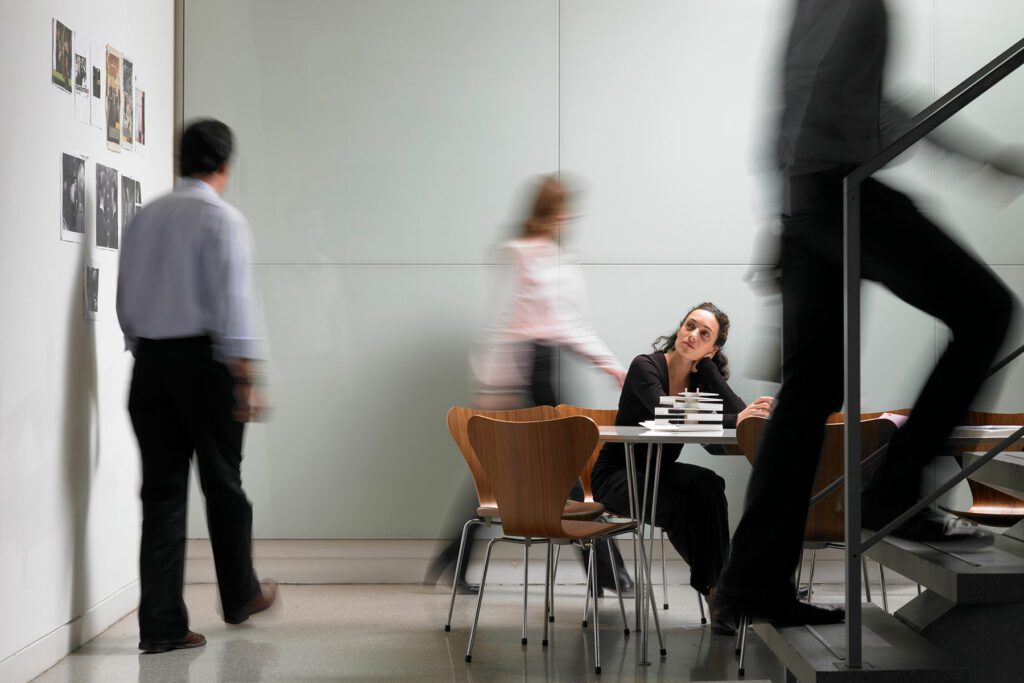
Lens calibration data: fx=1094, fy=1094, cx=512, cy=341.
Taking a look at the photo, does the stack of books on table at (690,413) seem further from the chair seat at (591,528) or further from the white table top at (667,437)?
the chair seat at (591,528)

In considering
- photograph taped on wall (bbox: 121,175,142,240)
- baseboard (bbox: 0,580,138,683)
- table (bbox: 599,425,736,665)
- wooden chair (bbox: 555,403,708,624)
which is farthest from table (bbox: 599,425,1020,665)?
photograph taped on wall (bbox: 121,175,142,240)

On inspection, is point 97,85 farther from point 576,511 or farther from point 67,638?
point 576,511

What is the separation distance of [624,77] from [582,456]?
8.38 ft

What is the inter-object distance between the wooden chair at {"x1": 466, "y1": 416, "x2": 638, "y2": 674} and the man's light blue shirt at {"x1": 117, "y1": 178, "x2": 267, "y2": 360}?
3.09ft

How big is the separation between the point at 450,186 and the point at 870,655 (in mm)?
3622

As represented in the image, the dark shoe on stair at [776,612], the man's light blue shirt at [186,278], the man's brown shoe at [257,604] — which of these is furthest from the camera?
the man's brown shoe at [257,604]

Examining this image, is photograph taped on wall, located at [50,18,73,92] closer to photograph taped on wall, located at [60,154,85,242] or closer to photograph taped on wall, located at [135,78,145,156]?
photograph taped on wall, located at [60,154,85,242]

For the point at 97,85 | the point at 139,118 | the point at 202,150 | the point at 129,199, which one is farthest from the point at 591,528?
the point at 139,118

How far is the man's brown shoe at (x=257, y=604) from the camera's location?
4062 mm

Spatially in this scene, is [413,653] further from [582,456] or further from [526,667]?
[582,456]

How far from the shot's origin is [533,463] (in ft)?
11.9

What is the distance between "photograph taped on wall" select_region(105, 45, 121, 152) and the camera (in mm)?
4289

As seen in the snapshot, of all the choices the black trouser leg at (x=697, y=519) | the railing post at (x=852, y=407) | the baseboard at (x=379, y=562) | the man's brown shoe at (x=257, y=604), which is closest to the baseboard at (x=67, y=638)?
the man's brown shoe at (x=257, y=604)

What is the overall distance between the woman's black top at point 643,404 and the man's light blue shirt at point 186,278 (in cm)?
151
